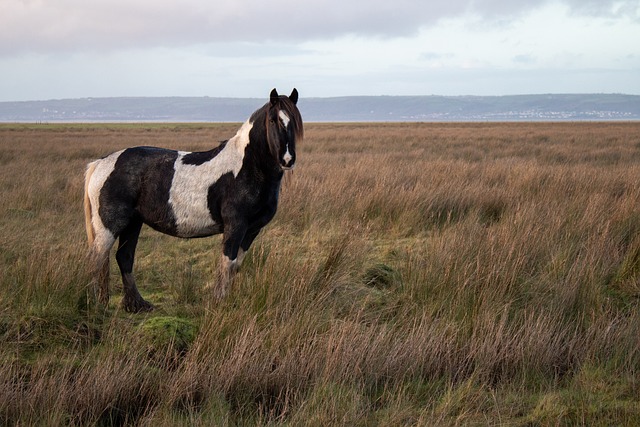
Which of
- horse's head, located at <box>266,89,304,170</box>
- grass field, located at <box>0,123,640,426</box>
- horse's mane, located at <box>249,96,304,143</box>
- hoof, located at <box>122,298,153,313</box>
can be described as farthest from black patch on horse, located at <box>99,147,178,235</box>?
horse's head, located at <box>266,89,304,170</box>

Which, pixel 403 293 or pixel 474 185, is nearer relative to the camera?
pixel 403 293

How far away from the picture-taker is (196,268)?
22.4 ft

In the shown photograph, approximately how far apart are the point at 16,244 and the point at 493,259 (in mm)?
5471

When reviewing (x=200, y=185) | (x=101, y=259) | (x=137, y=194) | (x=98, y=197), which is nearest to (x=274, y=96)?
(x=200, y=185)

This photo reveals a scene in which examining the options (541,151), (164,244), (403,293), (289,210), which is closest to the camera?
(403,293)

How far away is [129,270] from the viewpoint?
5512 mm

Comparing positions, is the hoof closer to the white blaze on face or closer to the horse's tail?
the horse's tail

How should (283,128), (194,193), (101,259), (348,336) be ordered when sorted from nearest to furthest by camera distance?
(348,336), (283,128), (194,193), (101,259)

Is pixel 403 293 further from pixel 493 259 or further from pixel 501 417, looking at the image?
pixel 501 417

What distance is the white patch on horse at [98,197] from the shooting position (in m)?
5.30

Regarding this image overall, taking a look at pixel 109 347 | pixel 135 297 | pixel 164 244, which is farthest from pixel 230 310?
pixel 164 244

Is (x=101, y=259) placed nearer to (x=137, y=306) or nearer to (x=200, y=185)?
(x=137, y=306)

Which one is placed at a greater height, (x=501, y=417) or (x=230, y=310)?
(x=230, y=310)

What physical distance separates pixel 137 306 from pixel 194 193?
1159 millimetres
